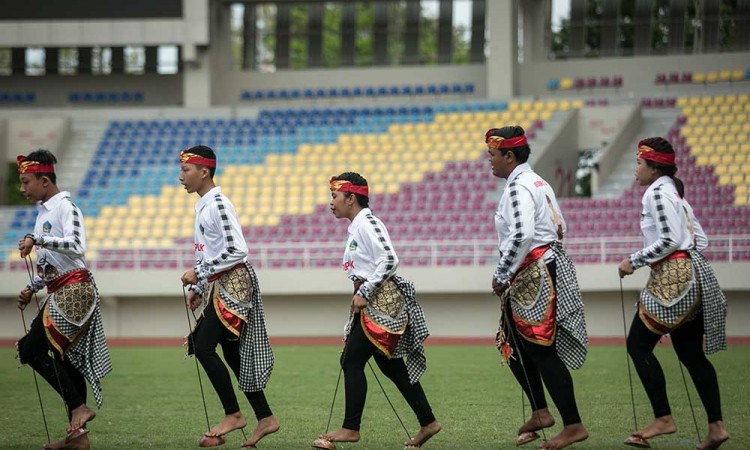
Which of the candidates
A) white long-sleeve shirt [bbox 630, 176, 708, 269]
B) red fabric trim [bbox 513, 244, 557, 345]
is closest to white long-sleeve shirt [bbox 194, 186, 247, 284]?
red fabric trim [bbox 513, 244, 557, 345]

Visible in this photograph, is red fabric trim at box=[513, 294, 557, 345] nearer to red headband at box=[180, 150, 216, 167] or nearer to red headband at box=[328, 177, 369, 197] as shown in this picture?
red headband at box=[328, 177, 369, 197]

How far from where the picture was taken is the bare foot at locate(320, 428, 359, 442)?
798cm

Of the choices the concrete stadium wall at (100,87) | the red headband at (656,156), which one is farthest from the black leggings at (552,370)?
the concrete stadium wall at (100,87)

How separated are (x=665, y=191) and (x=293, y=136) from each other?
22.6 m

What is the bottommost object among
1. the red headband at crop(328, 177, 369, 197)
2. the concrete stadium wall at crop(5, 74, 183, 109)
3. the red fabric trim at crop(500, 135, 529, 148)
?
the red headband at crop(328, 177, 369, 197)

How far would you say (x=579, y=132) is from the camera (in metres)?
29.8

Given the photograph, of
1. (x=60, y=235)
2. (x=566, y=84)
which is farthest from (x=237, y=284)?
(x=566, y=84)

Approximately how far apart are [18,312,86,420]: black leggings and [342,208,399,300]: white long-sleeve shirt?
2.12 meters

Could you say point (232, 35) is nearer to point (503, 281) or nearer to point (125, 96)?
point (125, 96)

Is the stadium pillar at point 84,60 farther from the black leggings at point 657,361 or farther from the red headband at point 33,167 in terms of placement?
the black leggings at point 657,361

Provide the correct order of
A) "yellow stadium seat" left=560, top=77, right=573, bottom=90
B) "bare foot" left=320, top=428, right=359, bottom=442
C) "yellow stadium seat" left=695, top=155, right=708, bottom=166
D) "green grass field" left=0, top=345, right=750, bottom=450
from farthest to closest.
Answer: "yellow stadium seat" left=560, top=77, right=573, bottom=90, "yellow stadium seat" left=695, top=155, right=708, bottom=166, "green grass field" left=0, top=345, right=750, bottom=450, "bare foot" left=320, top=428, right=359, bottom=442

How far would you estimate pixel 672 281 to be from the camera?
7879 mm

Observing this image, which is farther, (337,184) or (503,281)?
(337,184)

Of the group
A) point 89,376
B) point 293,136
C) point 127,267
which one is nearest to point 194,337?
point 89,376
